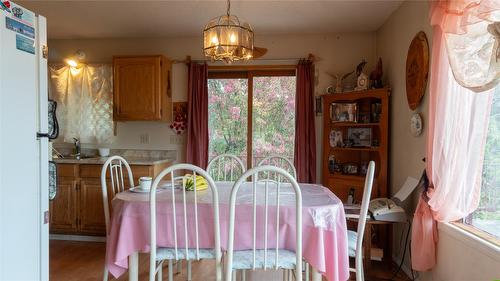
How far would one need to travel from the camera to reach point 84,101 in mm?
3879

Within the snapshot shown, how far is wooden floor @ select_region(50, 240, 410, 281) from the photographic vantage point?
8.50 ft

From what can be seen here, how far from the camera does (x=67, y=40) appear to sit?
3998 mm

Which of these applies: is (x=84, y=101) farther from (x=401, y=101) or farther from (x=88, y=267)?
(x=401, y=101)

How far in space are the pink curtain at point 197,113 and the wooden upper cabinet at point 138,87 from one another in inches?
13.1

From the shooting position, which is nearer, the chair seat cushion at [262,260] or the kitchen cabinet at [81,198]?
the chair seat cushion at [262,260]

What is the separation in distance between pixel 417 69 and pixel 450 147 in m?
0.84

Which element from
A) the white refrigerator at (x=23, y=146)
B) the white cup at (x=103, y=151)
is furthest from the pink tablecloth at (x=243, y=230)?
the white cup at (x=103, y=151)

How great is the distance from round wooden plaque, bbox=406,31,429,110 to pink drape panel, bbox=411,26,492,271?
1.11ft

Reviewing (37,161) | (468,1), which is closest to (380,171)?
(468,1)

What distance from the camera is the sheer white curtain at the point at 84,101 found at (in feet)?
12.6

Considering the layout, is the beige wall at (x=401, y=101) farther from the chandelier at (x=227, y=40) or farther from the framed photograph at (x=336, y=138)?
the chandelier at (x=227, y=40)

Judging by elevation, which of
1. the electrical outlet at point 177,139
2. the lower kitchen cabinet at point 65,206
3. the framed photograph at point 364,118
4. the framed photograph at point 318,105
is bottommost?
the lower kitchen cabinet at point 65,206

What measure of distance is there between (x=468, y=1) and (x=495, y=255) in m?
1.30

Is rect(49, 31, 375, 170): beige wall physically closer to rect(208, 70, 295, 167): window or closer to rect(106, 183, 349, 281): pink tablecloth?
rect(208, 70, 295, 167): window
